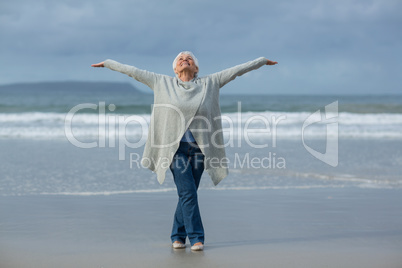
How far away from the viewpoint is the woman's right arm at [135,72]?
4344 mm

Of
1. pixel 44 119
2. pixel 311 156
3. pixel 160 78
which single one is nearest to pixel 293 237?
pixel 160 78

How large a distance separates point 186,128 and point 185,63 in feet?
1.74

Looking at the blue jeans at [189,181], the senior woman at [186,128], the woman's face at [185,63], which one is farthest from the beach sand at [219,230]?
the woman's face at [185,63]

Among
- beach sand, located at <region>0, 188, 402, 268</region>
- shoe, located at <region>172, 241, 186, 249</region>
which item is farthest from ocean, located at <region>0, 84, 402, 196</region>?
shoe, located at <region>172, 241, 186, 249</region>

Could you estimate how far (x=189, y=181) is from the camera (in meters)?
4.25

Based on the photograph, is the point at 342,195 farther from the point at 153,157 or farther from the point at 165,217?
the point at 153,157

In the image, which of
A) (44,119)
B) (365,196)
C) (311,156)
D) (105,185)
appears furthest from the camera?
(44,119)

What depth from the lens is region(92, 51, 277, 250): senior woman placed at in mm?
4254

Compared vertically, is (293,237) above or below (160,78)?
below

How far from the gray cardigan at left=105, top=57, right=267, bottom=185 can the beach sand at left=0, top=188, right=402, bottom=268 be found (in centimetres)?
69

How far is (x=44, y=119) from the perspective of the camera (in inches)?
930

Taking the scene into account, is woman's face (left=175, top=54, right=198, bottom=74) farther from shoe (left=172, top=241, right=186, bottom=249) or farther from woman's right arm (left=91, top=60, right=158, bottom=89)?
shoe (left=172, top=241, right=186, bottom=249)

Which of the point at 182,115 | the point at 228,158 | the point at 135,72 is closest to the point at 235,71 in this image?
the point at 182,115

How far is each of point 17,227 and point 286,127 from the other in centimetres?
1632
